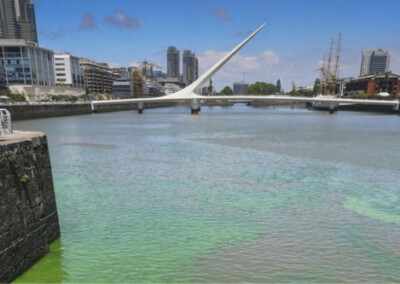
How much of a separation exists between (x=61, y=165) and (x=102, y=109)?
47144 mm

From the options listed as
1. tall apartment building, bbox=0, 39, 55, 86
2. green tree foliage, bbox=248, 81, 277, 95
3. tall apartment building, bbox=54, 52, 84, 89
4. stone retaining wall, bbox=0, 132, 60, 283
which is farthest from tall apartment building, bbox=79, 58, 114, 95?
stone retaining wall, bbox=0, 132, 60, 283

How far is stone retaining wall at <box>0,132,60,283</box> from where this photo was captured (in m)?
3.87

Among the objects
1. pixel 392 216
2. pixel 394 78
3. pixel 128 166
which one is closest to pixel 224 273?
pixel 392 216

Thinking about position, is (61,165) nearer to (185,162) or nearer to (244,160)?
(185,162)

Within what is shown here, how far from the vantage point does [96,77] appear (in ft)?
330

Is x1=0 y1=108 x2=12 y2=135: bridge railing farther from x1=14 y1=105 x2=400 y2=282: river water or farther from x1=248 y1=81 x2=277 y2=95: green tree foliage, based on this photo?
x1=248 y1=81 x2=277 y2=95: green tree foliage

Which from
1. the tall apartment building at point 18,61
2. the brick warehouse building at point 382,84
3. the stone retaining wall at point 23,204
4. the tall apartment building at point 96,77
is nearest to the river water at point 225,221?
the stone retaining wall at point 23,204

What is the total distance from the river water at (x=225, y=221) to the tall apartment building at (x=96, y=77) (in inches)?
3523

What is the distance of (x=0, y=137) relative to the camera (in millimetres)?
4664

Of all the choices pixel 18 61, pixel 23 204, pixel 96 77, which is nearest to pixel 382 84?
pixel 96 77

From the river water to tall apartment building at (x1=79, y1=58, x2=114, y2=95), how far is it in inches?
3523

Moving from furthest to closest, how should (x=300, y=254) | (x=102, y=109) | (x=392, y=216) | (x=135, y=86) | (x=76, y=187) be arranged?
(x=135, y=86) < (x=102, y=109) < (x=76, y=187) < (x=392, y=216) < (x=300, y=254)

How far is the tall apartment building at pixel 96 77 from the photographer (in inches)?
3853

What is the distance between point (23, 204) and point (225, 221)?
13.3 ft
